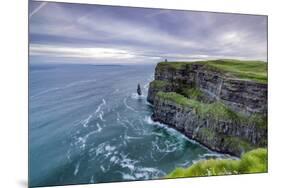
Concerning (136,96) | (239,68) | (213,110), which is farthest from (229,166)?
(136,96)

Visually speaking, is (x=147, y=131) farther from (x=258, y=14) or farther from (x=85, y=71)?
(x=258, y=14)

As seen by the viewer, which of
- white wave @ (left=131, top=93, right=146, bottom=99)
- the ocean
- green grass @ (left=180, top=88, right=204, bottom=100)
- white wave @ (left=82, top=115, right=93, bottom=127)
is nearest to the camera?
the ocean

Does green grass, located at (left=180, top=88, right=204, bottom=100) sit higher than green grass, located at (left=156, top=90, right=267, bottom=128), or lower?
higher

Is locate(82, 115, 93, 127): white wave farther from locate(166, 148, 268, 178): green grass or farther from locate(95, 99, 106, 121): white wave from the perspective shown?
locate(166, 148, 268, 178): green grass

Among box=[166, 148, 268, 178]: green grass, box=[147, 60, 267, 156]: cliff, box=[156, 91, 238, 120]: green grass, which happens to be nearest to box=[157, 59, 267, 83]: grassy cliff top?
box=[147, 60, 267, 156]: cliff

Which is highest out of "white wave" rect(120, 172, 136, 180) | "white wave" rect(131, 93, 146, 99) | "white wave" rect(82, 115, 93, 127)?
"white wave" rect(131, 93, 146, 99)

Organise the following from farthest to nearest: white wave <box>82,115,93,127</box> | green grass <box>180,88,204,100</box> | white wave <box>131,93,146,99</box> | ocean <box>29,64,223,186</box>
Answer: green grass <box>180,88,204,100</box>, white wave <box>131,93,146,99</box>, white wave <box>82,115,93,127</box>, ocean <box>29,64,223,186</box>

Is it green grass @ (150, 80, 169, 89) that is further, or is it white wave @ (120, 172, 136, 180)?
green grass @ (150, 80, 169, 89)
